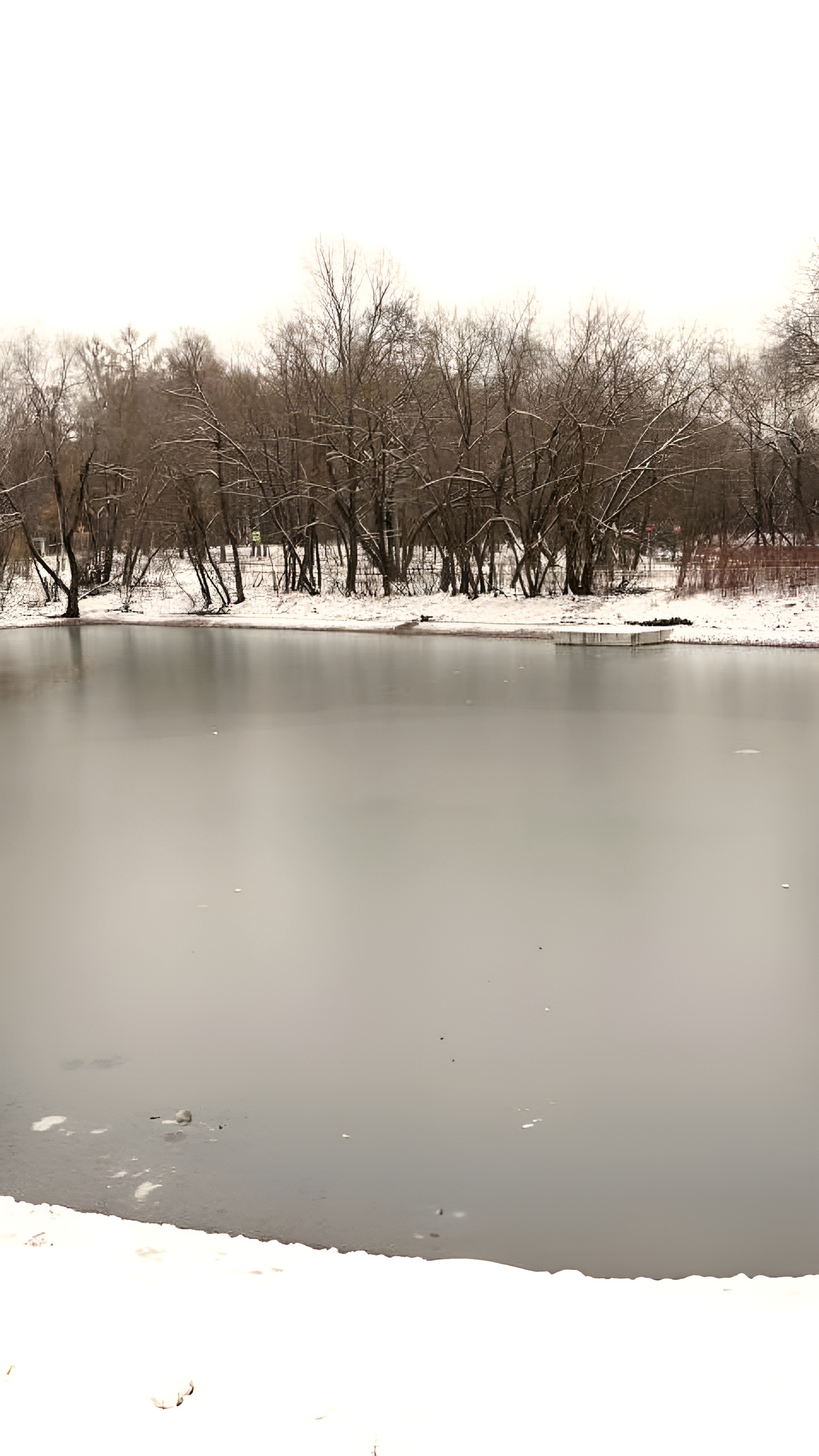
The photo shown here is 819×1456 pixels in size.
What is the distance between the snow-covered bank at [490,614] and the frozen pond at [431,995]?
12.2 m

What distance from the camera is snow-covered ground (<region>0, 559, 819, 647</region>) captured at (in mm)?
21922

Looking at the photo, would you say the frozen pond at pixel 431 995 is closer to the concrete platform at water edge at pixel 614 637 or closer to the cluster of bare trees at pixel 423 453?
the concrete platform at water edge at pixel 614 637

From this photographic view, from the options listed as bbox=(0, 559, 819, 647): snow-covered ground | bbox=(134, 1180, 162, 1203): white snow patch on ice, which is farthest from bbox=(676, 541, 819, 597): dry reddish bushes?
bbox=(134, 1180, 162, 1203): white snow patch on ice

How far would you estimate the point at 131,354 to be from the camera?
60.6m

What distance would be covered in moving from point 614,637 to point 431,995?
1628 centimetres

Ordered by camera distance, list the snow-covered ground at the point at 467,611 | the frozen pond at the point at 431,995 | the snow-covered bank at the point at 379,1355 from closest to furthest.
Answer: the snow-covered bank at the point at 379,1355
the frozen pond at the point at 431,995
the snow-covered ground at the point at 467,611

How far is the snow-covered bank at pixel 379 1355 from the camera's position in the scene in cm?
215

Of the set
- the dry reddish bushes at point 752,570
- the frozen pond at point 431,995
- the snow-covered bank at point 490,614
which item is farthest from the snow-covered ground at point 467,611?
the frozen pond at point 431,995

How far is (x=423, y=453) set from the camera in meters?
31.9

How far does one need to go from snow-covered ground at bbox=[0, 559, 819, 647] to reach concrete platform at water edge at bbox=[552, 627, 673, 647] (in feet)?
1.65

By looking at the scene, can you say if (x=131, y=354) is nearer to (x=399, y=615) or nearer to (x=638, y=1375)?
(x=399, y=615)

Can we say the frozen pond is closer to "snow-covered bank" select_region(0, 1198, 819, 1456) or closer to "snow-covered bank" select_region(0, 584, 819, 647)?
"snow-covered bank" select_region(0, 1198, 819, 1456)

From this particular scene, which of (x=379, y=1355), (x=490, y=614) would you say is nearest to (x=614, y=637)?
(x=490, y=614)

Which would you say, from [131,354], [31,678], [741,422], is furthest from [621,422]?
[131,354]
